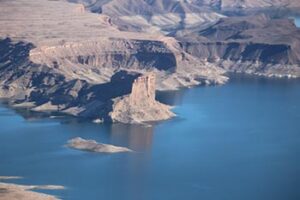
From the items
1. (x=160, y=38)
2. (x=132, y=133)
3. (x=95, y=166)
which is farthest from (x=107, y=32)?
(x=95, y=166)

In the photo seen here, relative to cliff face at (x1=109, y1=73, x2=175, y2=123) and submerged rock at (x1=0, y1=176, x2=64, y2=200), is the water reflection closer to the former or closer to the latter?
cliff face at (x1=109, y1=73, x2=175, y2=123)

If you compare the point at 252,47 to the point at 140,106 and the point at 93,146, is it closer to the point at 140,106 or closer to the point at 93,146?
the point at 140,106

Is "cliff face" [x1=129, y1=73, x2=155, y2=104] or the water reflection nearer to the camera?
the water reflection

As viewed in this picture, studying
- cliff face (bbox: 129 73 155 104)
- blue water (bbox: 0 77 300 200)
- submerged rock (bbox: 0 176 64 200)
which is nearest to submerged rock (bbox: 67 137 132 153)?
blue water (bbox: 0 77 300 200)

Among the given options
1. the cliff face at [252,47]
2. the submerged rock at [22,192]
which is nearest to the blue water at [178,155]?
the submerged rock at [22,192]

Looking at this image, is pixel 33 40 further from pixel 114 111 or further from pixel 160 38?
pixel 114 111

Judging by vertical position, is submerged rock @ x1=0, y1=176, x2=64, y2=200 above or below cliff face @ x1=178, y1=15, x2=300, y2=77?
below
